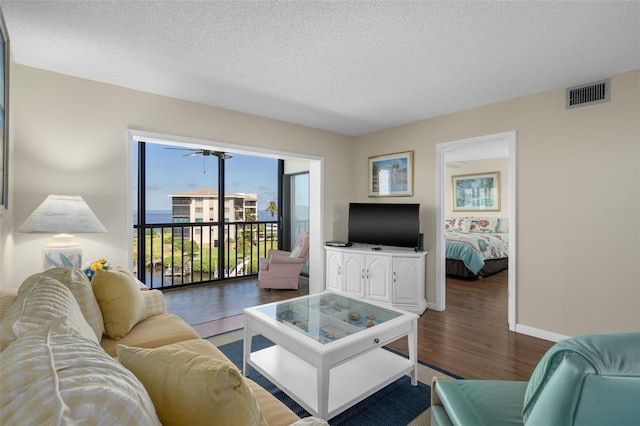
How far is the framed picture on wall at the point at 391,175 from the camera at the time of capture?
427 centimetres

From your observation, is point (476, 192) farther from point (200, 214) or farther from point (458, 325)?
point (200, 214)

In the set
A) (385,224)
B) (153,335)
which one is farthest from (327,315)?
(385,224)

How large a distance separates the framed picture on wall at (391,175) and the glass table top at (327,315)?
214 cm

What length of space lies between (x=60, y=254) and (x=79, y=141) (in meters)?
1.04

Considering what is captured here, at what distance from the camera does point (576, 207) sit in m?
2.87

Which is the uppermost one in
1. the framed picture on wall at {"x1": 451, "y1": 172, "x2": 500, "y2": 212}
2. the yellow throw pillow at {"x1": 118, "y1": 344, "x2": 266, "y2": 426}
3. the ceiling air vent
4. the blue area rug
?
the ceiling air vent

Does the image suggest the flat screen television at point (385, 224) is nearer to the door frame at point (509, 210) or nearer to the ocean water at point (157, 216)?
the door frame at point (509, 210)

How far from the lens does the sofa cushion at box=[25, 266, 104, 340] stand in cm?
162

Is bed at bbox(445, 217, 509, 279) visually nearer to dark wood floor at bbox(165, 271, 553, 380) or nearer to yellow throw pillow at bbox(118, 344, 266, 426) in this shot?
dark wood floor at bbox(165, 271, 553, 380)

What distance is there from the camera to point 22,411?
444 mm

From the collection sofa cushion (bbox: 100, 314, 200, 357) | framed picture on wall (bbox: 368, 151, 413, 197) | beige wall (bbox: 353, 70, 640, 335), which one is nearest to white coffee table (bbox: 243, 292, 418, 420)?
sofa cushion (bbox: 100, 314, 200, 357)

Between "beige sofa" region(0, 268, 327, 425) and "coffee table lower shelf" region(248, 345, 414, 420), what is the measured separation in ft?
1.96

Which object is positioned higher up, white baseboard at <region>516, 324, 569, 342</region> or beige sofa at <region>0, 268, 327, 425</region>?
beige sofa at <region>0, 268, 327, 425</region>

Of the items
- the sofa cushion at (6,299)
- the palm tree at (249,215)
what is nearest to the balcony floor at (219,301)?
the palm tree at (249,215)
